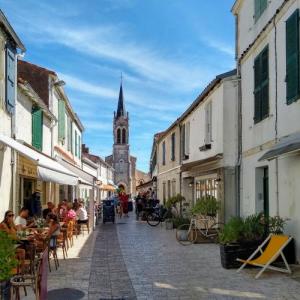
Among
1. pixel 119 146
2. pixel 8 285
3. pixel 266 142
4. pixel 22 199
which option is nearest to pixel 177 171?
pixel 22 199

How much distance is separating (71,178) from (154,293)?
6855 millimetres

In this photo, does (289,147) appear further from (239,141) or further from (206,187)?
(206,187)

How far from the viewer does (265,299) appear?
7.70 m

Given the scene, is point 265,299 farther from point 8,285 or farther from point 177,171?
point 177,171

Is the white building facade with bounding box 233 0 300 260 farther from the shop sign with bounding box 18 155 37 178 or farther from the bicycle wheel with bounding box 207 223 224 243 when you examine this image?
the shop sign with bounding box 18 155 37 178

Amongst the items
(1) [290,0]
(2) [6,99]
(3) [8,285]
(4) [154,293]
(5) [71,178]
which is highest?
(1) [290,0]

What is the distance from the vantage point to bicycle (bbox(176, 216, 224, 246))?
619 inches

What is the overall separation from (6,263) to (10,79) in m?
9.50

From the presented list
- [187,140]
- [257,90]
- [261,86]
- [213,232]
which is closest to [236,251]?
[261,86]

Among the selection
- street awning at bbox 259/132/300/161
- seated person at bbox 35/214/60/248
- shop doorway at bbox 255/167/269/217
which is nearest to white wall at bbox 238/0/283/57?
street awning at bbox 259/132/300/161

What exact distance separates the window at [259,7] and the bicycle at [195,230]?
238 inches

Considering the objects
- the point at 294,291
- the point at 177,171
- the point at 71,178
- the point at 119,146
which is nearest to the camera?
the point at 294,291

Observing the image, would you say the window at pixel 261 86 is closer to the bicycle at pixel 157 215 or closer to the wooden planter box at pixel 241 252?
the wooden planter box at pixel 241 252

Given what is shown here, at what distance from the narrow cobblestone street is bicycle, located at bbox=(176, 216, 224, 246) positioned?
1652 mm
